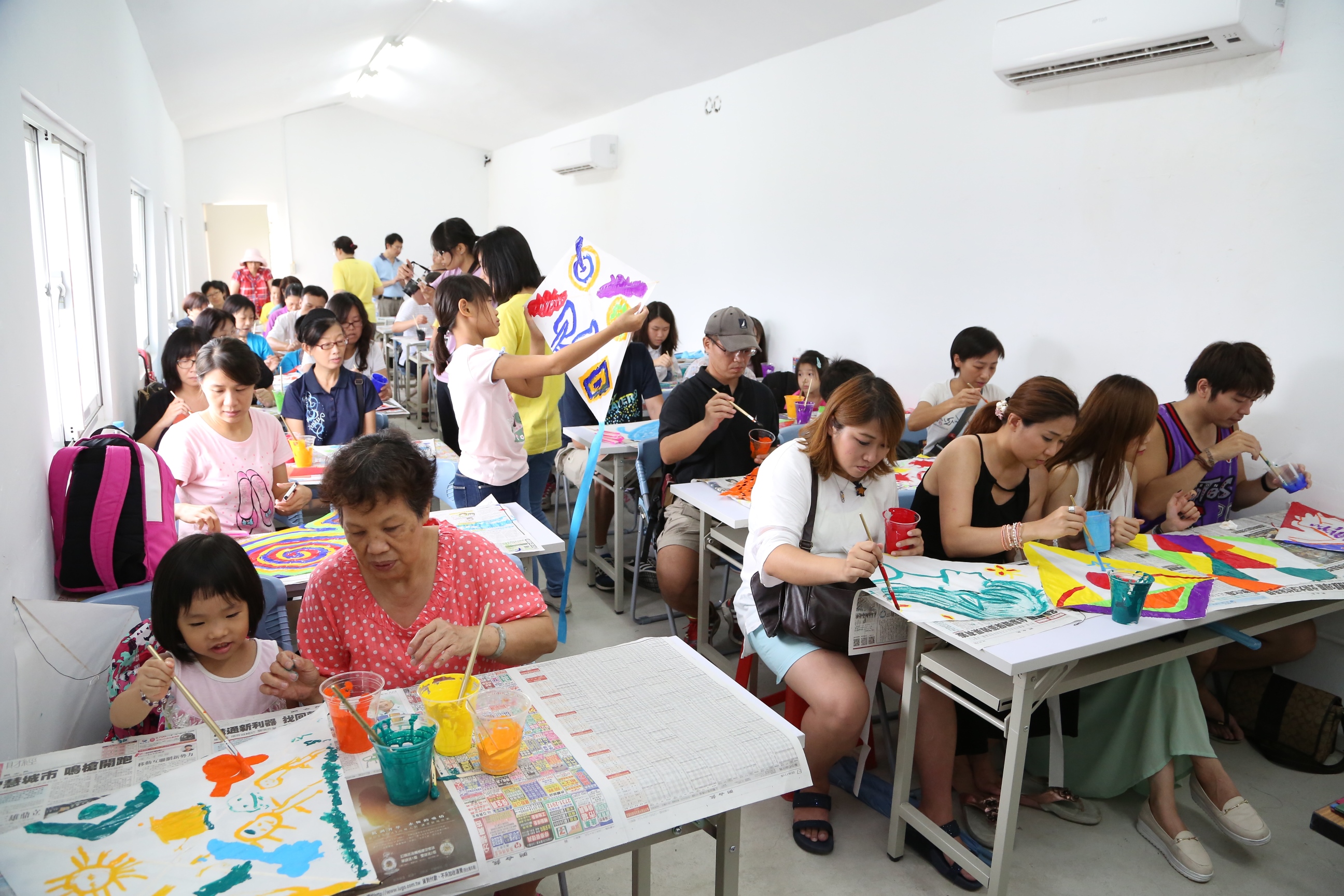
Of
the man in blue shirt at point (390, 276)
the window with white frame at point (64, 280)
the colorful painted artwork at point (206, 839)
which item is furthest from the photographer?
the man in blue shirt at point (390, 276)

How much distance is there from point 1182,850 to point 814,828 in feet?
3.25

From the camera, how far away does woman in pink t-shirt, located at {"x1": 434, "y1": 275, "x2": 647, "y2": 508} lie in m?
2.67

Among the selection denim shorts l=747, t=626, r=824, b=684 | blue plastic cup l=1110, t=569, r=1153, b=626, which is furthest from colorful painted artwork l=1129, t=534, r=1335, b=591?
denim shorts l=747, t=626, r=824, b=684

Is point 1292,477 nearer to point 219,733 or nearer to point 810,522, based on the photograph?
point 810,522

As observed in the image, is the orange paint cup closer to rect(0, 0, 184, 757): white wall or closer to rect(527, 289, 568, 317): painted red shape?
rect(0, 0, 184, 757): white wall

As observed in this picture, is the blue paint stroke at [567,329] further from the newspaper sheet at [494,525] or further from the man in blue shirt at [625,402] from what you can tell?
the man in blue shirt at [625,402]

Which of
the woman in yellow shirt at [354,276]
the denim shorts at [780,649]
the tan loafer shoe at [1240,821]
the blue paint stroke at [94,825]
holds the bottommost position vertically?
the tan loafer shoe at [1240,821]

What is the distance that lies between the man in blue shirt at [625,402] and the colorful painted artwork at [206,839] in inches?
115

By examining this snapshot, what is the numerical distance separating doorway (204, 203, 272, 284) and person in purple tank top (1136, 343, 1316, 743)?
1581cm

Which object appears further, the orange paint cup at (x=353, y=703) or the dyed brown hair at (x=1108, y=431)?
the dyed brown hair at (x=1108, y=431)

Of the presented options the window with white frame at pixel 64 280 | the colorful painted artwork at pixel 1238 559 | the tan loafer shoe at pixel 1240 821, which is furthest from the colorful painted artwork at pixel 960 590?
the window with white frame at pixel 64 280

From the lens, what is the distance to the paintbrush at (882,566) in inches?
80.3

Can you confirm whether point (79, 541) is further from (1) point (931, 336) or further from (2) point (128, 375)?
(1) point (931, 336)

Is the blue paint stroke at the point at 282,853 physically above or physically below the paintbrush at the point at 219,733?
below
